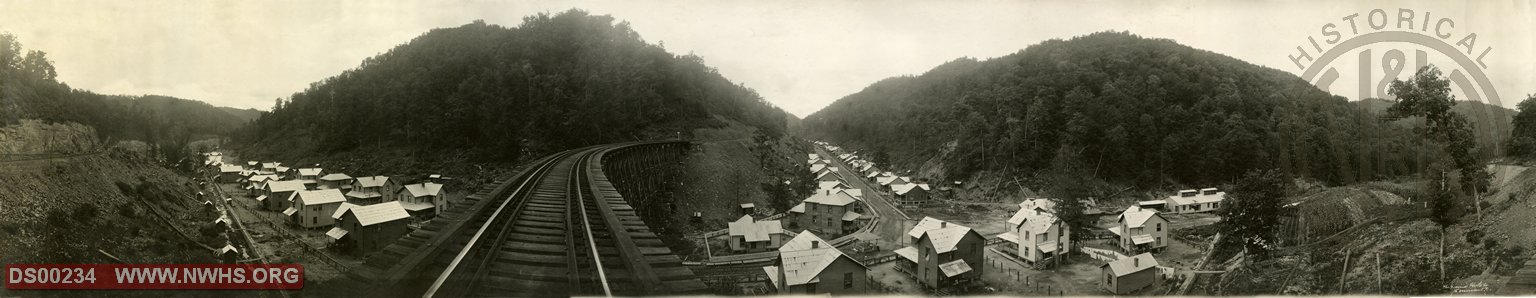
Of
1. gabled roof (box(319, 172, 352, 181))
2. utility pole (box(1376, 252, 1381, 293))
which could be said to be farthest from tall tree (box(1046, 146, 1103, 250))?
gabled roof (box(319, 172, 352, 181))

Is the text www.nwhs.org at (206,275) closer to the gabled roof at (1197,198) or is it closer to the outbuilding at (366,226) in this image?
the outbuilding at (366,226)

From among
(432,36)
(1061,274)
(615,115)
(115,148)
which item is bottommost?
(1061,274)

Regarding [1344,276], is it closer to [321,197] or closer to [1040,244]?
[1040,244]

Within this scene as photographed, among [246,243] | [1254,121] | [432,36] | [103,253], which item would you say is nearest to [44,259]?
[103,253]

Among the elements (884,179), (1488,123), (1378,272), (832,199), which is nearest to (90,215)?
(1378,272)

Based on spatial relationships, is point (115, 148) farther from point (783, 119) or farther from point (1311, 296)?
point (783, 119)

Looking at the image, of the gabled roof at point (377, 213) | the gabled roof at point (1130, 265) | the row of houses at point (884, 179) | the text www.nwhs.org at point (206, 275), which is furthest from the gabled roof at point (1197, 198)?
the gabled roof at point (377, 213)
